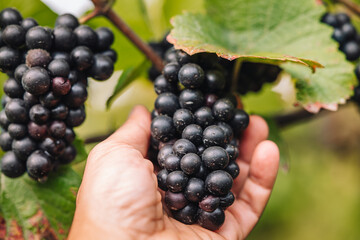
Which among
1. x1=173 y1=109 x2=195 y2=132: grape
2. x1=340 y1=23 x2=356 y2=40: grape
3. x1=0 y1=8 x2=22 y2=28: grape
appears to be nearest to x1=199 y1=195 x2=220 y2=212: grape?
x1=173 y1=109 x2=195 y2=132: grape

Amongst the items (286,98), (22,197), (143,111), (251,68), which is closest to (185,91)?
(143,111)

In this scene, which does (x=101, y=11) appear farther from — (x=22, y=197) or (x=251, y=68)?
(x=22, y=197)

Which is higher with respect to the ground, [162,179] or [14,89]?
[14,89]

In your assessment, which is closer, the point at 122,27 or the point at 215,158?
the point at 215,158

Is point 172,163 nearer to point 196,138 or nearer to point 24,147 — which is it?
point 196,138

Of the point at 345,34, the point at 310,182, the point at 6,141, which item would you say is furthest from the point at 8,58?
the point at 310,182
